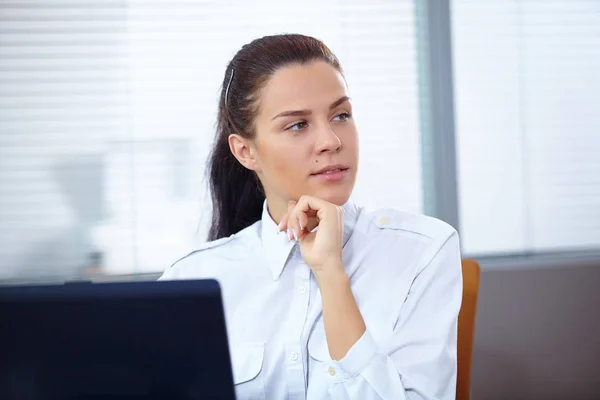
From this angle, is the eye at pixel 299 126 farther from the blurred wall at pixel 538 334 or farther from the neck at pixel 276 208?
the blurred wall at pixel 538 334

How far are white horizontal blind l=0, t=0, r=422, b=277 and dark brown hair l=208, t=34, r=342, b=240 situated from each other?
0.78m

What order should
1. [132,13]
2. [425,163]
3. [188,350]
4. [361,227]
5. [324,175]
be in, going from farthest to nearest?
[425,163] → [132,13] → [361,227] → [324,175] → [188,350]

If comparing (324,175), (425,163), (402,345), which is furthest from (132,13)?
(402,345)

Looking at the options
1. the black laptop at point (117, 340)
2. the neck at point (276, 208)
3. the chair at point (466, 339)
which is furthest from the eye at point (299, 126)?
the black laptop at point (117, 340)

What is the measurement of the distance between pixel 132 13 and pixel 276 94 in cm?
142

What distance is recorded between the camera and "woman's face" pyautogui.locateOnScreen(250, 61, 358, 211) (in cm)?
139

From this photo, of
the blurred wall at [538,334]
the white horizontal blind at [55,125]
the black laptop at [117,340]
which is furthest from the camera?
the blurred wall at [538,334]

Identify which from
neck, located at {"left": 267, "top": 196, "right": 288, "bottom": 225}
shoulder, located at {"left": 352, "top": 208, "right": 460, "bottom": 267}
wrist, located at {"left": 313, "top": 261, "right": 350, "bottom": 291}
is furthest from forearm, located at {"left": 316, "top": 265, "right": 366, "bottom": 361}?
neck, located at {"left": 267, "top": 196, "right": 288, "bottom": 225}

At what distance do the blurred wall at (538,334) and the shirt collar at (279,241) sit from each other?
4.53 feet

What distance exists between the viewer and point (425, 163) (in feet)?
9.19

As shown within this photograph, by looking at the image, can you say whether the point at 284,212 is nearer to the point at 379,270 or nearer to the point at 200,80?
the point at 379,270

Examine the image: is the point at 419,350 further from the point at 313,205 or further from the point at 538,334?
the point at 538,334

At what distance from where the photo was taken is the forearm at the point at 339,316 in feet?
3.93

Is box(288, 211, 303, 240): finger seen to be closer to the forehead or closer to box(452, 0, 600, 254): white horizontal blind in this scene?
the forehead
